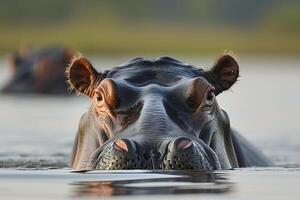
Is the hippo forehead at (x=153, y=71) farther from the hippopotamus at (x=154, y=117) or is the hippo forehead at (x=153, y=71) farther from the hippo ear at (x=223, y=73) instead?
the hippo ear at (x=223, y=73)

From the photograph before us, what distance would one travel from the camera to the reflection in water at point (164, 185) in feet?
20.8

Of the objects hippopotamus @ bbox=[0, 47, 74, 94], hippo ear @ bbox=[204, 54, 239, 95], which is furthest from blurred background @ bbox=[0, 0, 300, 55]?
hippo ear @ bbox=[204, 54, 239, 95]

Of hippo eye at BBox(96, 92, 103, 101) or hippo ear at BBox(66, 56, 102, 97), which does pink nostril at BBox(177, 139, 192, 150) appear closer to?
hippo eye at BBox(96, 92, 103, 101)

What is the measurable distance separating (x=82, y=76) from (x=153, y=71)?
747 millimetres

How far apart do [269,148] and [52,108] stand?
6.98 m

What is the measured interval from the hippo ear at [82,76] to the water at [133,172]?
589mm

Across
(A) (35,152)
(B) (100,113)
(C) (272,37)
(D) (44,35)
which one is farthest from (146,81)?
(C) (272,37)

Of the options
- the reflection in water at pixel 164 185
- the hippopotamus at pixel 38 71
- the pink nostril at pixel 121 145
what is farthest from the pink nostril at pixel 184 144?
the hippopotamus at pixel 38 71

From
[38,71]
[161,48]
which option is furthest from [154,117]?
[161,48]

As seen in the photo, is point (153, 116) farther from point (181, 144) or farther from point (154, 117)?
point (181, 144)

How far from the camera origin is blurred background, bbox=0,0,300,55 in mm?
62344

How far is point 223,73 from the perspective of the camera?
8461 millimetres

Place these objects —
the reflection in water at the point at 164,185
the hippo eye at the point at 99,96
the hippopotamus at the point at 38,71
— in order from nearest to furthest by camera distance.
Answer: the reflection in water at the point at 164,185
the hippo eye at the point at 99,96
the hippopotamus at the point at 38,71

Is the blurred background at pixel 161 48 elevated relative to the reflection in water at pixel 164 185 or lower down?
elevated
